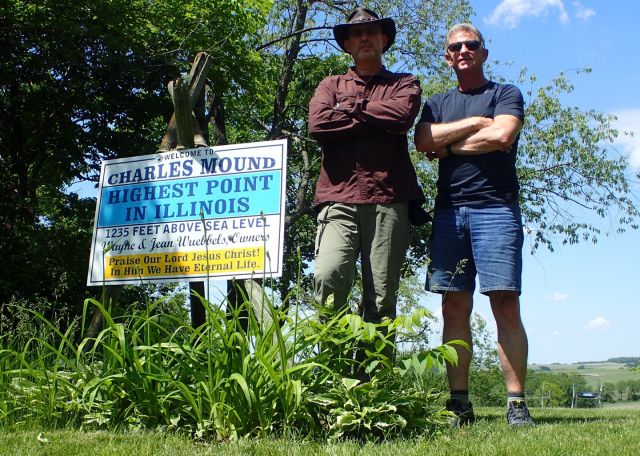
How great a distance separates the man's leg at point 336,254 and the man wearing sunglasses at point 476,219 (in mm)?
579

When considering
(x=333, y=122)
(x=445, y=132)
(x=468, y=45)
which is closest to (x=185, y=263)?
(x=333, y=122)

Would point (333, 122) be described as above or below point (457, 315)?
above

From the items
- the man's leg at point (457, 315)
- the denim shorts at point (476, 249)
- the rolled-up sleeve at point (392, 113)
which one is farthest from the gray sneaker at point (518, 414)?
the rolled-up sleeve at point (392, 113)

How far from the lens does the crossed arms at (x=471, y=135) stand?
3945mm

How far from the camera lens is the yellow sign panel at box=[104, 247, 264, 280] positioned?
4504mm

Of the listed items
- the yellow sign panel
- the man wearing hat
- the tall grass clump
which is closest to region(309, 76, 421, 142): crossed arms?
the man wearing hat

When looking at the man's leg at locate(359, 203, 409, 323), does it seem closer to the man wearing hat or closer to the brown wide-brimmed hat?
the man wearing hat

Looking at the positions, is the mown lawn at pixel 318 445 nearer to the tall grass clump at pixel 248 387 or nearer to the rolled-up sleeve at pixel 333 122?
the tall grass clump at pixel 248 387

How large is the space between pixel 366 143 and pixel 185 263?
5.31ft

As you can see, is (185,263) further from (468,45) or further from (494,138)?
(468,45)

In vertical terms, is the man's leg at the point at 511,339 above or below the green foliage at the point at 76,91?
below

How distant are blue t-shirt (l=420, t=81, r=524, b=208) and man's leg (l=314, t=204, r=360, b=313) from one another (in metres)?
0.66

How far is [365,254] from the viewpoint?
3.86 m

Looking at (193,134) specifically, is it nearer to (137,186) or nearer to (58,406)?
(137,186)
